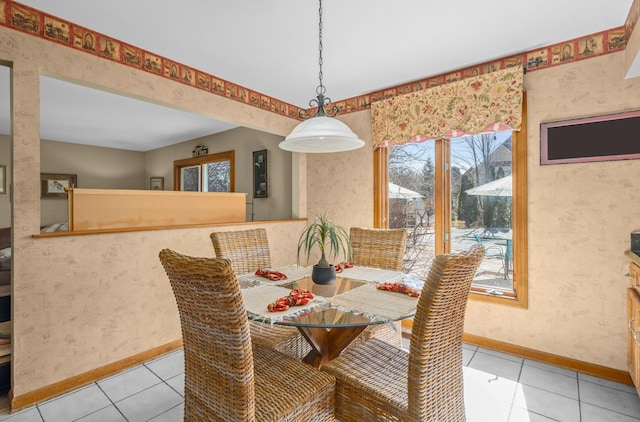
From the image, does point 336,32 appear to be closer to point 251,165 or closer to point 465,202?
point 465,202

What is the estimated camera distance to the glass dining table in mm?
1368

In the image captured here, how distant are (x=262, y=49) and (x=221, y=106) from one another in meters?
0.81

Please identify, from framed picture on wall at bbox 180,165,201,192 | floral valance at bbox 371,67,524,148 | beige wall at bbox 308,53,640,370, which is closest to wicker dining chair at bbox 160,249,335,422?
beige wall at bbox 308,53,640,370

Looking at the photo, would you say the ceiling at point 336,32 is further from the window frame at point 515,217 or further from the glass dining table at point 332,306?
the glass dining table at point 332,306

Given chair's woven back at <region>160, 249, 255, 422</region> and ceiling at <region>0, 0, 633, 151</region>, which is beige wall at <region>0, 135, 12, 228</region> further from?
chair's woven back at <region>160, 249, 255, 422</region>

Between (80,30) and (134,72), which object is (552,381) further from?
(80,30)

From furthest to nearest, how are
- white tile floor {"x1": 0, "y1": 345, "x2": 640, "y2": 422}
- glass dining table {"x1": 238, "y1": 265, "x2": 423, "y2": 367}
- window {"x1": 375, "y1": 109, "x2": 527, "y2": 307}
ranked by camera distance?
window {"x1": 375, "y1": 109, "x2": 527, "y2": 307} < white tile floor {"x1": 0, "y1": 345, "x2": 640, "y2": 422} < glass dining table {"x1": 238, "y1": 265, "x2": 423, "y2": 367}

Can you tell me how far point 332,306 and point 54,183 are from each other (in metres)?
6.22

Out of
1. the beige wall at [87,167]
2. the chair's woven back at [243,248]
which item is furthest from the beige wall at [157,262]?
the beige wall at [87,167]

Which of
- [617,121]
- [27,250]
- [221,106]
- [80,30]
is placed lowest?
[27,250]

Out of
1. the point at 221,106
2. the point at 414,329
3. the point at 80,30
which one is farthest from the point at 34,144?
the point at 414,329

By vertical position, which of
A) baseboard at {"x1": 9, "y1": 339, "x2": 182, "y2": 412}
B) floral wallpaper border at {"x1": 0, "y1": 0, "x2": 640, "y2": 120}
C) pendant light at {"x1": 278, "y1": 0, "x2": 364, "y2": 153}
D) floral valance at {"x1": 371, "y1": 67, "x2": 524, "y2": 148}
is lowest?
baseboard at {"x1": 9, "y1": 339, "x2": 182, "y2": 412}

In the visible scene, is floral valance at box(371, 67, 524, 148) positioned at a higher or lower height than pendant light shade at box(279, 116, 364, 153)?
higher

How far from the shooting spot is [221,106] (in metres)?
Result: 3.05
